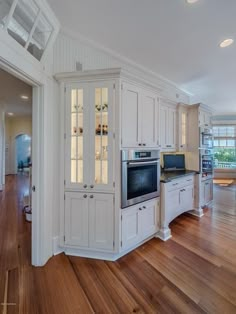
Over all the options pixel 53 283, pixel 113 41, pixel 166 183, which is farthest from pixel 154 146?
pixel 53 283

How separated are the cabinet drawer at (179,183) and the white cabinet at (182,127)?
75cm

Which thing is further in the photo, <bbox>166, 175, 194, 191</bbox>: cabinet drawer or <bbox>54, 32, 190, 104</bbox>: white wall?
<bbox>166, 175, 194, 191</bbox>: cabinet drawer

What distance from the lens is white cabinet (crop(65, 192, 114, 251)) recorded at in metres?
2.43

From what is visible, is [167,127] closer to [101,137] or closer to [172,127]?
[172,127]

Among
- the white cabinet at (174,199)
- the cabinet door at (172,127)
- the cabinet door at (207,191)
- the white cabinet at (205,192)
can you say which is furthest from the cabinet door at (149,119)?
the cabinet door at (207,191)

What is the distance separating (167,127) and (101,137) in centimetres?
199

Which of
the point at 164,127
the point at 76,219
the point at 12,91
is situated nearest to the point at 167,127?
the point at 164,127

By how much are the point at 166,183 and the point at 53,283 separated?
2.05m

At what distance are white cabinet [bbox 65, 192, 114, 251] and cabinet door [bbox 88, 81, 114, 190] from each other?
19 cm

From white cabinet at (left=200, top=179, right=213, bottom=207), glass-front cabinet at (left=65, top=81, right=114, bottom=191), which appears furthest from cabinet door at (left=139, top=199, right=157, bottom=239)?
white cabinet at (left=200, top=179, right=213, bottom=207)

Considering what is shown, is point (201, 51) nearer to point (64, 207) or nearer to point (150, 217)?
point (150, 217)

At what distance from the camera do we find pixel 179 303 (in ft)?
5.70

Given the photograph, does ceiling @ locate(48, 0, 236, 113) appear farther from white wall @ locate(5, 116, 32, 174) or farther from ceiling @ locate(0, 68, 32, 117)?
white wall @ locate(5, 116, 32, 174)

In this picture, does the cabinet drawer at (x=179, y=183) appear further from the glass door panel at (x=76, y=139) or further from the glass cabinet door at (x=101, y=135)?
the glass door panel at (x=76, y=139)
